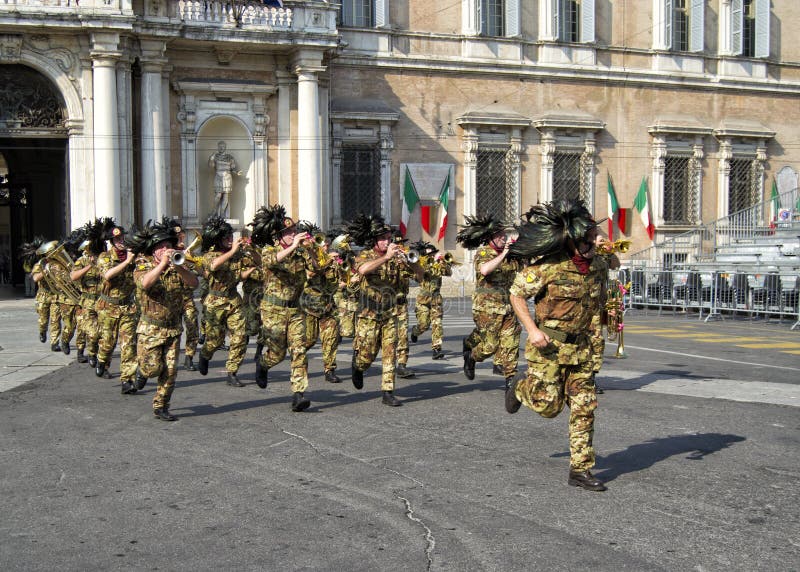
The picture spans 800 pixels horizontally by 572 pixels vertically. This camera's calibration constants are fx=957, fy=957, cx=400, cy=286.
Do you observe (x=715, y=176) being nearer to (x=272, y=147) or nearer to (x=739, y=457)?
(x=272, y=147)

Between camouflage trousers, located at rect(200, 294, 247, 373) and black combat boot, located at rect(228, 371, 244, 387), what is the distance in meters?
0.19

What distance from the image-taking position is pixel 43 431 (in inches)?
363

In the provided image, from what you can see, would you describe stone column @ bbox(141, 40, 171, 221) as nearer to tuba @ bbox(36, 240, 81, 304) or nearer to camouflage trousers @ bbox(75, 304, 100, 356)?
tuba @ bbox(36, 240, 81, 304)

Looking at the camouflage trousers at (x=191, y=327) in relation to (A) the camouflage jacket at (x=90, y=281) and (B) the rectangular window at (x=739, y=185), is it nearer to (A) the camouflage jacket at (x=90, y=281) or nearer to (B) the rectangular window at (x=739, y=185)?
(A) the camouflage jacket at (x=90, y=281)

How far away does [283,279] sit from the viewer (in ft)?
34.4

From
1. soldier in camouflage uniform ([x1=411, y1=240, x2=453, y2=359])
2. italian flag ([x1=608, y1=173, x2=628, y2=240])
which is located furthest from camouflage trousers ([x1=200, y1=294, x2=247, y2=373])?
italian flag ([x1=608, y1=173, x2=628, y2=240])

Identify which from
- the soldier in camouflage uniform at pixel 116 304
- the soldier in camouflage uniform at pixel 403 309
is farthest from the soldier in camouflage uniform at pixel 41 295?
the soldier in camouflage uniform at pixel 403 309

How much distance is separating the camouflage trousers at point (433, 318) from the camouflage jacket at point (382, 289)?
4.15 m

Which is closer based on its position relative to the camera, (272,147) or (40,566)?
(40,566)

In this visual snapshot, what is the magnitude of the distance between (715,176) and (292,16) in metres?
16.8

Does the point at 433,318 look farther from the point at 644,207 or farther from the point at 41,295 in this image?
the point at 644,207

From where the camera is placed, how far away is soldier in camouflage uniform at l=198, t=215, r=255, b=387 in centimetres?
1231

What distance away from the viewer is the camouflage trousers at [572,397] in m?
6.93

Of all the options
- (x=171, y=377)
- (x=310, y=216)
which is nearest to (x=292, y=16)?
(x=310, y=216)
